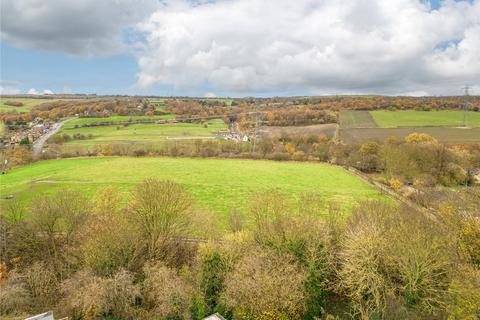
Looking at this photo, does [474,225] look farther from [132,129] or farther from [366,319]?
[132,129]

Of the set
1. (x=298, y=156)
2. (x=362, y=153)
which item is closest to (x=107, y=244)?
(x=362, y=153)

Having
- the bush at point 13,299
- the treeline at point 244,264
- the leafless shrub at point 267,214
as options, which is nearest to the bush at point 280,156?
the leafless shrub at point 267,214

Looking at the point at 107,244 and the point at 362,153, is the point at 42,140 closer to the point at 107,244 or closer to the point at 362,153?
the point at 107,244

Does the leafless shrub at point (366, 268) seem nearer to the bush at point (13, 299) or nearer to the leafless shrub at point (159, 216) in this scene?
the leafless shrub at point (159, 216)

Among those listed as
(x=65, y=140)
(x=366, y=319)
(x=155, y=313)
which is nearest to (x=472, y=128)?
(x=366, y=319)

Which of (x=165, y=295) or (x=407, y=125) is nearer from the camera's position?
(x=165, y=295)

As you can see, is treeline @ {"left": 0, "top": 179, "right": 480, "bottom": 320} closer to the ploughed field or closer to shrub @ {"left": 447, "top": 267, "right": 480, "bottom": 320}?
shrub @ {"left": 447, "top": 267, "right": 480, "bottom": 320}

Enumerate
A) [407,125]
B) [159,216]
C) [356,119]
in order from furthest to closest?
[356,119], [407,125], [159,216]
